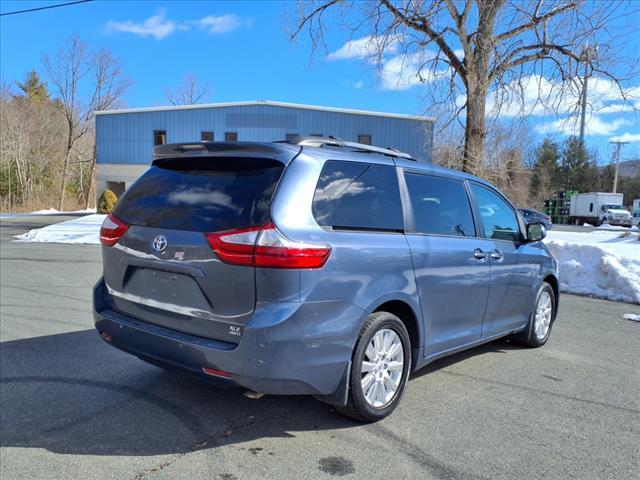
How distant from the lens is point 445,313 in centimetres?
392

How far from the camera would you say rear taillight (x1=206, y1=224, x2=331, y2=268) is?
277cm

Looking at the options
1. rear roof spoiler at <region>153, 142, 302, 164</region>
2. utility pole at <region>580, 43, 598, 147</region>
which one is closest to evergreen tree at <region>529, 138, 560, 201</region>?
utility pole at <region>580, 43, 598, 147</region>

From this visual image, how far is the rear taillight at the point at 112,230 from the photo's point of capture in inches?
136

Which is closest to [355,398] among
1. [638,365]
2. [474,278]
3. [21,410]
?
[474,278]

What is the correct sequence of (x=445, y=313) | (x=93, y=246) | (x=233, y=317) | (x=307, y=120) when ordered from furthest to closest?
(x=307, y=120)
(x=93, y=246)
(x=445, y=313)
(x=233, y=317)

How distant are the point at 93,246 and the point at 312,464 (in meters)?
15.2

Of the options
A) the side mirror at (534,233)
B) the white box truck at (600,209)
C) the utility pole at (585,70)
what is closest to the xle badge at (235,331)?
the side mirror at (534,233)

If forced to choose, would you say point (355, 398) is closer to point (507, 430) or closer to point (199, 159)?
point (507, 430)

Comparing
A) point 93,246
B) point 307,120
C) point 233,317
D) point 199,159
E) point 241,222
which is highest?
point 307,120

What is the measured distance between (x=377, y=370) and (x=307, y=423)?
62 centimetres

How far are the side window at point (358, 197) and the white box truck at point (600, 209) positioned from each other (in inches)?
1925

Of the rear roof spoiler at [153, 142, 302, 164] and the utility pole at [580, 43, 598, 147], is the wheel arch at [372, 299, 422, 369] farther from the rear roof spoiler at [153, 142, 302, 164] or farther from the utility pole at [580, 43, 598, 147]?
the utility pole at [580, 43, 598, 147]

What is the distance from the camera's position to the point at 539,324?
5.53 meters

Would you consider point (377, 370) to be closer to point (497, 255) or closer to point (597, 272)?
point (497, 255)
